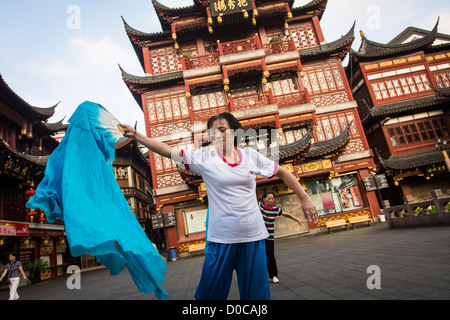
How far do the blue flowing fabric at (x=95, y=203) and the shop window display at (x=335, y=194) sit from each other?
556 inches

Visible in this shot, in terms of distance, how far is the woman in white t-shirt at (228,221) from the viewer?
185 centimetres

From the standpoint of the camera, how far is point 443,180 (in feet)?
56.6

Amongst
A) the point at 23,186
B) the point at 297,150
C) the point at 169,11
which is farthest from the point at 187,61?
the point at 23,186

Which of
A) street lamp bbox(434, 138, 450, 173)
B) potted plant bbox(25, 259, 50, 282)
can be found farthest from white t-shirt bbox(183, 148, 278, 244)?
street lamp bbox(434, 138, 450, 173)

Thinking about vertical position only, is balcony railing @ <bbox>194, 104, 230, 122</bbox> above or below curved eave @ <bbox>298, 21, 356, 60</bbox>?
below

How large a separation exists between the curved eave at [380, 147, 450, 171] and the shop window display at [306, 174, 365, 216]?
2.91 metres

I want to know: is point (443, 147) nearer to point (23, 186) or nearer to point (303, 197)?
point (303, 197)

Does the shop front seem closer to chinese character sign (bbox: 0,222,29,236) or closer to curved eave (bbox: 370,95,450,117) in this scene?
chinese character sign (bbox: 0,222,29,236)

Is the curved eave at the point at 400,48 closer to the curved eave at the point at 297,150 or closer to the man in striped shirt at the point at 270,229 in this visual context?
the curved eave at the point at 297,150

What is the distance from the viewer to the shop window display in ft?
49.7

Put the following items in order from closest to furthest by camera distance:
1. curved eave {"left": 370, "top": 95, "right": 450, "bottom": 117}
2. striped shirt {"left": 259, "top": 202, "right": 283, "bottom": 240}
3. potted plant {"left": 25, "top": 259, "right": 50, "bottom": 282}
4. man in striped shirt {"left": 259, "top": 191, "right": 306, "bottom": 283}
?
man in striped shirt {"left": 259, "top": 191, "right": 306, "bottom": 283} → striped shirt {"left": 259, "top": 202, "right": 283, "bottom": 240} → potted plant {"left": 25, "top": 259, "right": 50, "bottom": 282} → curved eave {"left": 370, "top": 95, "right": 450, "bottom": 117}

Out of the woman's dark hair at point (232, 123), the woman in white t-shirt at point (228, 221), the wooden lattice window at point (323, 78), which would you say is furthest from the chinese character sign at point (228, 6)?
the woman in white t-shirt at point (228, 221)

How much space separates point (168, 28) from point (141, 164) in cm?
1404

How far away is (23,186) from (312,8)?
2083 cm
